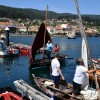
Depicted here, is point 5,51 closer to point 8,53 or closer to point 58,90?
point 8,53

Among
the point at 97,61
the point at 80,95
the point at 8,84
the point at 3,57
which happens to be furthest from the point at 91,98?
the point at 3,57

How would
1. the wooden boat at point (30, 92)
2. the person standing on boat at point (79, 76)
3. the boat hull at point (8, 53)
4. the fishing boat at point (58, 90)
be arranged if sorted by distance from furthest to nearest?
the boat hull at point (8, 53), the wooden boat at point (30, 92), the fishing boat at point (58, 90), the person standing on boat at point (79, 76)

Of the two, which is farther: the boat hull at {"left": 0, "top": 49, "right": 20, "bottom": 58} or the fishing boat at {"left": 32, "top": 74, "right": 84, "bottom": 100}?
the boat hull at {"left": 0, "top": 49, "right": 20, "bottom": 58}

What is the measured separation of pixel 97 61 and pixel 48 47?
5416 millimetres

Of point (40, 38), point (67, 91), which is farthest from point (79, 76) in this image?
point (40, 38)

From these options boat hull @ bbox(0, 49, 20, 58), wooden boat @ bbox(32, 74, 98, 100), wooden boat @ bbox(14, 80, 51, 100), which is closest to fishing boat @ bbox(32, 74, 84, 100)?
wooden boat @ bbox(32, 74, 98, 100)

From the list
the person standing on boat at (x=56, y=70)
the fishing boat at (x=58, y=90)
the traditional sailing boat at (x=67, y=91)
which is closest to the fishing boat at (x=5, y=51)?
the traditional sailing boat at (x=67, y=91)

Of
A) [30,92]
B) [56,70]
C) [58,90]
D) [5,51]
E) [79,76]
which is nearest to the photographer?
[79,76]

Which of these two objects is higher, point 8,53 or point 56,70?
point 56,70

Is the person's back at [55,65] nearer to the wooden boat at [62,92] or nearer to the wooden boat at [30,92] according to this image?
the wooden boat at [62,92]

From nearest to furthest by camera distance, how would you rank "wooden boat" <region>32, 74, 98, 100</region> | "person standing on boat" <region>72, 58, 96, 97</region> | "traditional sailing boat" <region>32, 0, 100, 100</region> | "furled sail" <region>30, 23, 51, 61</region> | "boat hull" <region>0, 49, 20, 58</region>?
1. "person standing on boat" <region>72, 58, 96, 97</region>
2. "traditional sailing boat" <region>32, 0, 100, 100</region>
3. "wooden boat" <region>32, 74, 98, 100</region>
4. "furled sail" <region>30, 23, 51, 61</region>
5. "boat hull" <region>0, 49, 20, 58</region>

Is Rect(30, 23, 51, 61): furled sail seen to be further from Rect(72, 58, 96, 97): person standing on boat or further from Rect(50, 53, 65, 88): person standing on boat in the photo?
Rect(72, 58, 96, 97): person standing on boat

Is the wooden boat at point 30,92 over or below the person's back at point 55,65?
below

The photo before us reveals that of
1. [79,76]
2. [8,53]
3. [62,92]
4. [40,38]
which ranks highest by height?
[40,38]
